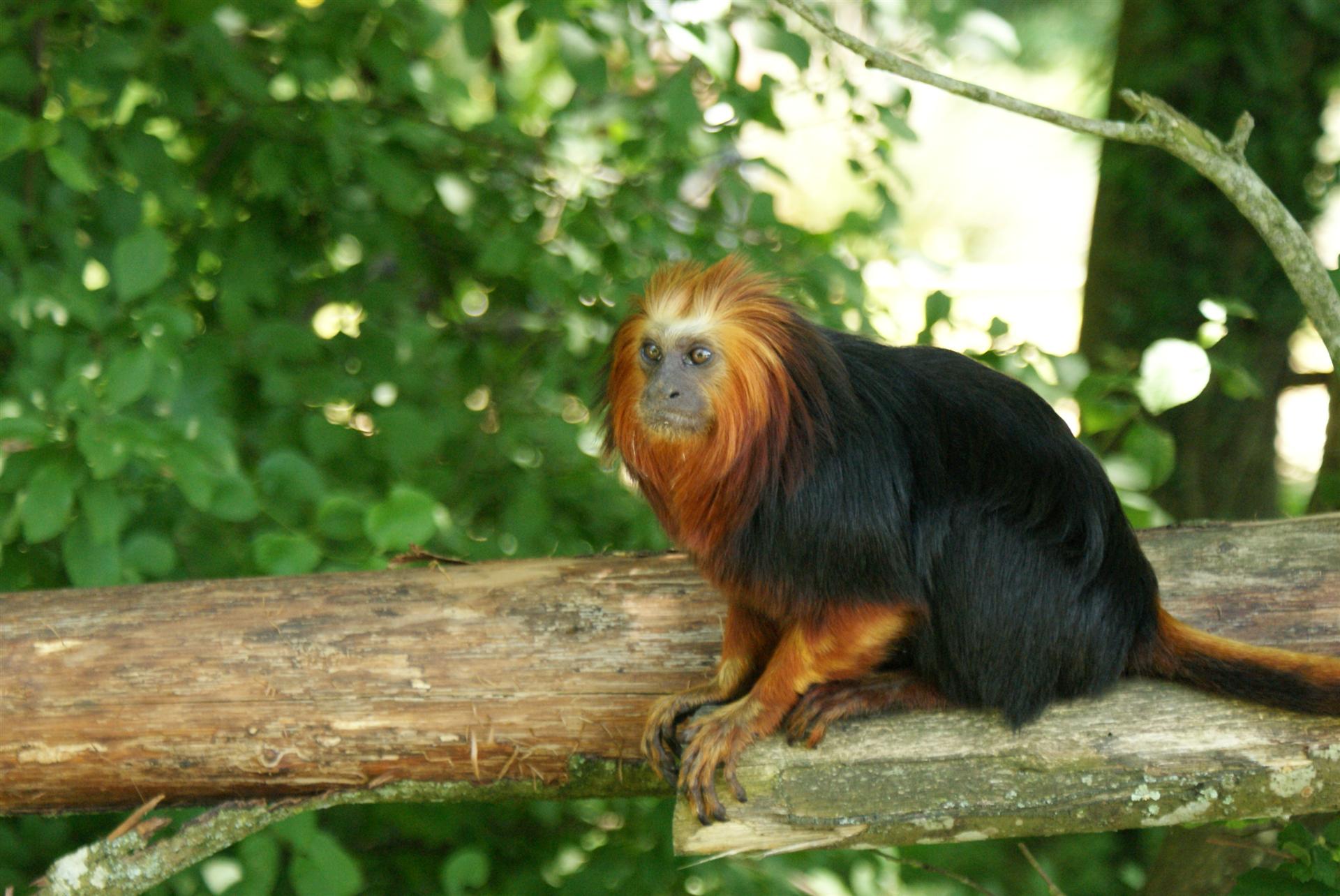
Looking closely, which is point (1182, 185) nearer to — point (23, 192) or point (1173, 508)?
point (1173, 508)

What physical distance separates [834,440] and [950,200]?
11.0 m

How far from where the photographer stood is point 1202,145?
2490mm

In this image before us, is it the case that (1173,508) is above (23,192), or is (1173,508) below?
below

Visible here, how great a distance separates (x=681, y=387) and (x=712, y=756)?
0.69 metres

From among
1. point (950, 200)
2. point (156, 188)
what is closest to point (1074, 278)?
point (950, 200)

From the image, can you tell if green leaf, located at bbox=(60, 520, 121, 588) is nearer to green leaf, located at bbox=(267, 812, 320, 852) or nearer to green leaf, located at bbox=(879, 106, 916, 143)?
green leaf, located at bbox=(267, 812, 320, 852)

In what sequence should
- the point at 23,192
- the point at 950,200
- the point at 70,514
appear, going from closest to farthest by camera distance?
the point at 70,514 → the point at 23,192 → the point at 950,200

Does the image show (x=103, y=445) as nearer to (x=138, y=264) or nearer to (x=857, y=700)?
(x=138, y=264)

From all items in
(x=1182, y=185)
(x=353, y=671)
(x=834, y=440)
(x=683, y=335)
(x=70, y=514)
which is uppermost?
(x=1182, y=185)

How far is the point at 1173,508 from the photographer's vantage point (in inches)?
173

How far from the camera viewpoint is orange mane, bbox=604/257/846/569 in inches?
90.9

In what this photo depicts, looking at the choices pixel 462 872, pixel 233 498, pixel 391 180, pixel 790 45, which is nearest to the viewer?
pixel 233 498

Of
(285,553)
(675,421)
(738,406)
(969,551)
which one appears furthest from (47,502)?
(969,551)

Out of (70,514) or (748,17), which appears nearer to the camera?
(70,514)
